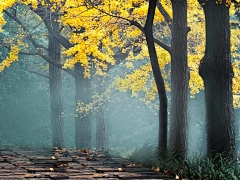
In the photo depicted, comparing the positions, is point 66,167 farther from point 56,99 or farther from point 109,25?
point 56,99

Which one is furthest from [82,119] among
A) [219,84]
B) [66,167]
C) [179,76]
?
[66,167]

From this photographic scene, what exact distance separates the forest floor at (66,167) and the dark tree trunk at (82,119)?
224 inches

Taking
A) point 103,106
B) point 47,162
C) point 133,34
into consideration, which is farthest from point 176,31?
point 103,106

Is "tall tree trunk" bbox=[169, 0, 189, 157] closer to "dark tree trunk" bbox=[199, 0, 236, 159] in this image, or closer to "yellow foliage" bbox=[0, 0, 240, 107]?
"dark tree trunk" bbox=[199, 0, 236, 159]

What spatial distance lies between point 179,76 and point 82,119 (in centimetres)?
616

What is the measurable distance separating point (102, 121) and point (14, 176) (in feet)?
31.7

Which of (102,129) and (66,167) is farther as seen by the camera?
(102,129)

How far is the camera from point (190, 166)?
5.77 m

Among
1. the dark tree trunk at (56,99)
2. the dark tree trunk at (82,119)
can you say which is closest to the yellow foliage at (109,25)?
the dark tree trunk at (82,119)

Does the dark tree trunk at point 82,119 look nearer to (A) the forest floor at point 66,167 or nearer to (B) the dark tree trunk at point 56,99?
(B) the dark tree trunk at point 56,99

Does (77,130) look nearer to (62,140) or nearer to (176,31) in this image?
(62,140)

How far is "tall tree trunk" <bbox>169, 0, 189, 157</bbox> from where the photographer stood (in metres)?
7.91

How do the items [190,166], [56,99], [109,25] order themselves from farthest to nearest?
[56,99] < [109,25] < [190,166]

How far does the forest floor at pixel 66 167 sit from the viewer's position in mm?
4793
